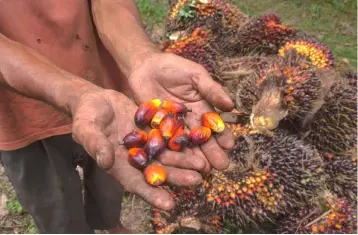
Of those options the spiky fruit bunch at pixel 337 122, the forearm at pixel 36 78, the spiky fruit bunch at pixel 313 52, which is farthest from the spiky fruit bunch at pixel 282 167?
the forearm at pixel 36 78

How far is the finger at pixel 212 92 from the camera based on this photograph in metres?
1.48

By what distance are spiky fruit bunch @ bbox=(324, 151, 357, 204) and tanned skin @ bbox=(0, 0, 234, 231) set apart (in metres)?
1.19

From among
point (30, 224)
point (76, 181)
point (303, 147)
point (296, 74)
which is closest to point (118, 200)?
point (76, 181)

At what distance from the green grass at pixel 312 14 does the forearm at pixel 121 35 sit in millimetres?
2570

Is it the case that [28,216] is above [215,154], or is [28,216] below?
below

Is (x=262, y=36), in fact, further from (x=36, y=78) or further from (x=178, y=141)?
(x=36, y=78)

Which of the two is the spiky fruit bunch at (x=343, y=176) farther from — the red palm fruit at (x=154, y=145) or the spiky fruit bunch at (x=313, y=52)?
the red palm fruit at (x=154, y=145)

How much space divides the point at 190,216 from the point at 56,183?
87cm

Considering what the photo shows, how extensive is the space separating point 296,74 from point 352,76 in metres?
0.61

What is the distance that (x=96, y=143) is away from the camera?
120 centimetres

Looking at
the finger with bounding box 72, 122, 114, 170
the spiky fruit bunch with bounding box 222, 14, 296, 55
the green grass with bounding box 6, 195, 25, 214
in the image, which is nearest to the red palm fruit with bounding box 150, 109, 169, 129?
the finger with bounding box 72, 122, 114, 170

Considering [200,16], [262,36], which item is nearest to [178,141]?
[262,36]

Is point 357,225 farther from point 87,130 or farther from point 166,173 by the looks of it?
point 87,130

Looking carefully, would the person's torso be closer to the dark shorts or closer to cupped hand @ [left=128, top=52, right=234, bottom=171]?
the dark shorts
